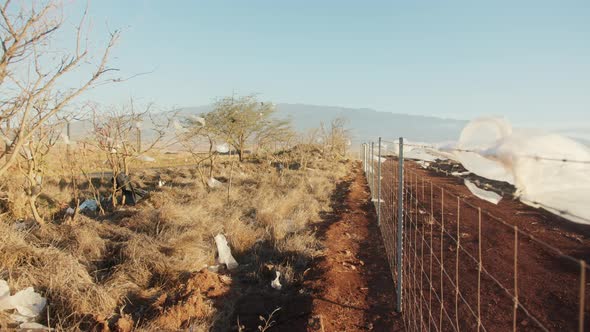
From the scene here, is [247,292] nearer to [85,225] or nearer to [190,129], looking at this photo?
[85,225]

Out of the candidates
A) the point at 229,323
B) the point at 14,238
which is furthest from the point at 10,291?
the point at 229,323

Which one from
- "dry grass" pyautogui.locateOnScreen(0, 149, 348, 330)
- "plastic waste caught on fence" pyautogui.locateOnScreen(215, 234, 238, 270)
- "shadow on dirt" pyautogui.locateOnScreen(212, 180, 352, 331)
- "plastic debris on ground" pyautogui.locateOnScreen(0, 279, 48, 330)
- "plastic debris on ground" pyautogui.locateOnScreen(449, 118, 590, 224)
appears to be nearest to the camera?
"plastic debris on ground" pyautogui.locateOnScreen(449, 118, 590, 224)

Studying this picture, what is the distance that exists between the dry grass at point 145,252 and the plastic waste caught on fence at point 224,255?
0.12 metres

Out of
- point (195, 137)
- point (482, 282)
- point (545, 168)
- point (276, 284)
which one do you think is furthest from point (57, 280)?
point (195, 137)

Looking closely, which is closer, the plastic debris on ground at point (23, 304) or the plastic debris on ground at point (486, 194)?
the plastic debris on ground at point (486, 194)

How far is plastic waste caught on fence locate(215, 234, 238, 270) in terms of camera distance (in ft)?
16.3


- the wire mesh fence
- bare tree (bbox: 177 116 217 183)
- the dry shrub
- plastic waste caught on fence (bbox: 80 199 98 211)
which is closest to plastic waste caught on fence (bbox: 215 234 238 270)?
the dry shrub

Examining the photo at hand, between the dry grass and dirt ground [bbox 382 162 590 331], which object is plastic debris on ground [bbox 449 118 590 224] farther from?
the dry grass

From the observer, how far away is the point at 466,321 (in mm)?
3555

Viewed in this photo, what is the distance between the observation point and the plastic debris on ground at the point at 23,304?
3047mm

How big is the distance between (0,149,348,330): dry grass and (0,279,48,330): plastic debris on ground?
0.31ft

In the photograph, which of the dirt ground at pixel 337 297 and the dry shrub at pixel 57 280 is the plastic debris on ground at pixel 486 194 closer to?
the dirt ground at pixel 337 297

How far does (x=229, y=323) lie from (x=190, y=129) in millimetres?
6723

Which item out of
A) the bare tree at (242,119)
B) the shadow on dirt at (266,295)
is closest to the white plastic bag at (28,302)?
the shadow on dirt at (266,295)
